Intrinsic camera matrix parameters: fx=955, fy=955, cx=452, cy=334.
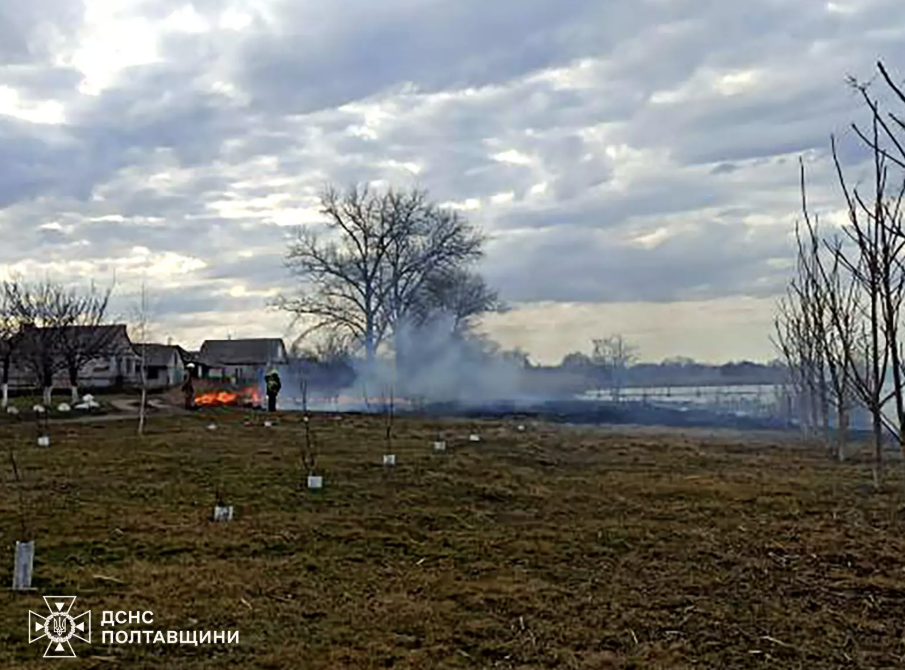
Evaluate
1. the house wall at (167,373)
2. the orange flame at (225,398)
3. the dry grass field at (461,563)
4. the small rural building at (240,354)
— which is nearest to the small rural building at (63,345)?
the orange flame at (225,398)

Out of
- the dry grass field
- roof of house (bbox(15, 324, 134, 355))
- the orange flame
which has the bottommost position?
the dry grass field

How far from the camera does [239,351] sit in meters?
87.5

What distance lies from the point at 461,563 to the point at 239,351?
268ft

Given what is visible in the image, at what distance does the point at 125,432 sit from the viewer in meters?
22.5

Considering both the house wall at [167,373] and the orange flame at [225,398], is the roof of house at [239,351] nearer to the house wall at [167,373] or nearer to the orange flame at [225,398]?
the house wall at [167,373]

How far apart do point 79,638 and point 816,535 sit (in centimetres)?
744

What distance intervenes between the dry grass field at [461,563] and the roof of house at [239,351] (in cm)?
6745

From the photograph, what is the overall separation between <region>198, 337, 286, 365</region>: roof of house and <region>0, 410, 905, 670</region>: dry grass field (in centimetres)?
6745

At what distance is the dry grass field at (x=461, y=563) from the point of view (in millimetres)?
5836

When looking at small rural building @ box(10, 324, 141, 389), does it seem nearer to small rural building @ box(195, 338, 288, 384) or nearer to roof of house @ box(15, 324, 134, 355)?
roof of house @ box(15, 324, 134, 355)

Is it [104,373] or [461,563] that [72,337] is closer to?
[104,373]

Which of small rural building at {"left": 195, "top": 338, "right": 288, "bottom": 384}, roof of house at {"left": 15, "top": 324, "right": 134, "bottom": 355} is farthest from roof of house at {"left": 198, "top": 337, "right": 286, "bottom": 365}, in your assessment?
roof of house at {"left": 15, "top": 324, "right": 134, "bottom": 355}

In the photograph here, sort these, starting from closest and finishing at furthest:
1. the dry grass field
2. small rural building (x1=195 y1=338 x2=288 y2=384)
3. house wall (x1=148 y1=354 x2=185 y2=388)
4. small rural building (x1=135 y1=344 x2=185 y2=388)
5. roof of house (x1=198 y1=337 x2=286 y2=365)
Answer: the dry grass field, house wall (x1=148 y1=354 x2=185 y2=388), small rural building (x1=135 y1=344 x2=185 y2=388), small rural building (x1=195 y1=338 x2=288 y2=384), roof of house (x1=198 y1=337 x2=286 y2=365)

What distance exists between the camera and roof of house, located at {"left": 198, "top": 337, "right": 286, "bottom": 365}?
8319 centimetres
